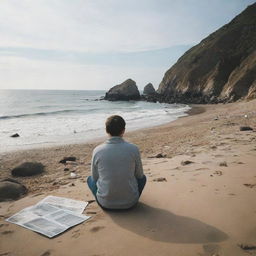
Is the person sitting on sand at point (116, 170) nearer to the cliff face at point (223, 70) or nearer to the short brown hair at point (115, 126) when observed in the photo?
the short brown hair at point (115, 126)

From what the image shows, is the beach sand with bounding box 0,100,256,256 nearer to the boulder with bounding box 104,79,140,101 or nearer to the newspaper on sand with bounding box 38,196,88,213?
the newspaper on sand with bounding box 38,196,88,213

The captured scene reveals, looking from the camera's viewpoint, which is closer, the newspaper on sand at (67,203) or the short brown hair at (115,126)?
the short brown hair at (115,126)

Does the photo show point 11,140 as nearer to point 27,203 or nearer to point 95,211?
point 27,203

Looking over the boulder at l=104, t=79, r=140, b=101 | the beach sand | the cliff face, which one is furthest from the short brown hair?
the boulder at l=104, t=79, r=140, b=101

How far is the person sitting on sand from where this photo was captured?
3914 millimetres

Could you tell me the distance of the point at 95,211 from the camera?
411 cm

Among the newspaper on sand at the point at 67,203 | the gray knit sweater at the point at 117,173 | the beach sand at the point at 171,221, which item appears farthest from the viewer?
the newspaper on sand at the point at 67,203

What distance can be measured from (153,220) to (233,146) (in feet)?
16.6

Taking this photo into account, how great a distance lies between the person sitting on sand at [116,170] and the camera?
12.8 feet

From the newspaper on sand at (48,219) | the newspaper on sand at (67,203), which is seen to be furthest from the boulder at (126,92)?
the newspaper on sand at (48,219)

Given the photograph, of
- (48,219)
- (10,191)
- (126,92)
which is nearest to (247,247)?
(48,219)

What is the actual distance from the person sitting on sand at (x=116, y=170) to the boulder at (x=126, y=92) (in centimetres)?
6949

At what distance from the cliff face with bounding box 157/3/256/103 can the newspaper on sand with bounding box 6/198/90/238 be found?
36.7m

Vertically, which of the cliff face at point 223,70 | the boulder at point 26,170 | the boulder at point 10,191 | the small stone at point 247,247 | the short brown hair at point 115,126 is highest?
the cliff face at point 223,70
